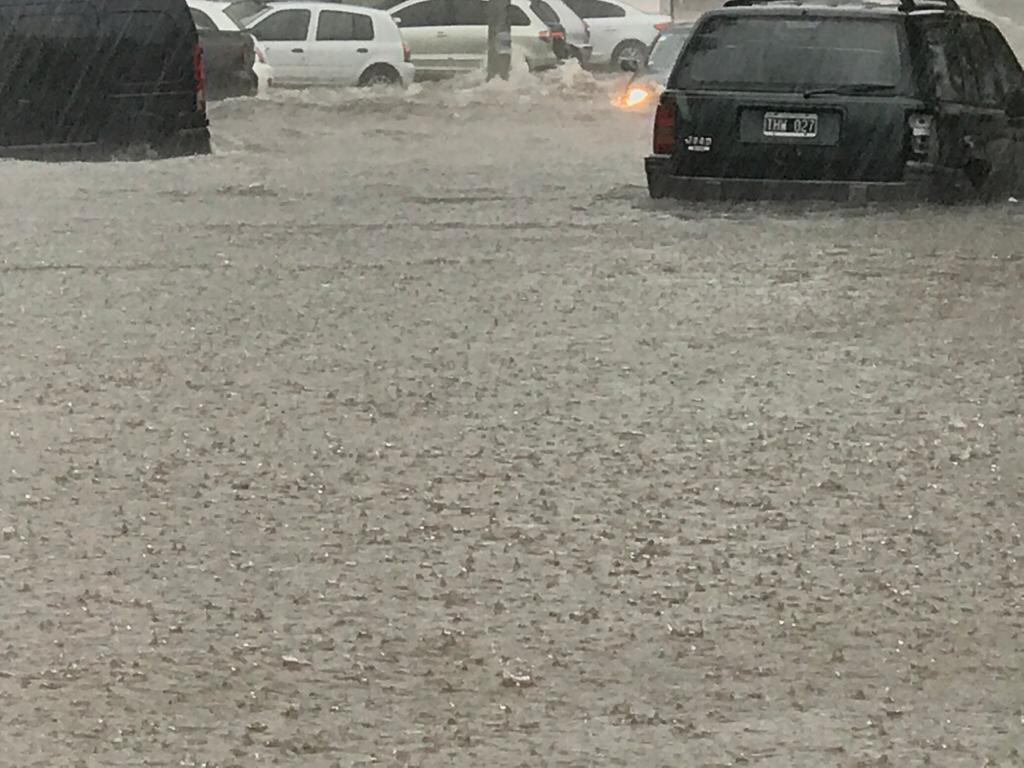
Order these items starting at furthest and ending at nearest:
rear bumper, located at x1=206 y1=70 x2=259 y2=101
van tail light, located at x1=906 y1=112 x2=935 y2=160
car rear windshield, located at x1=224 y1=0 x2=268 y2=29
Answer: car rear windshield, located at x1=224 y1=0 x2=268 y2=29
rear bumper, located at x1=206 y1=70 x2=259 y2=101
van tail light, located at x1=906 y1=112 x2=935 y2=160

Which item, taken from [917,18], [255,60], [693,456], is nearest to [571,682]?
[693,456]

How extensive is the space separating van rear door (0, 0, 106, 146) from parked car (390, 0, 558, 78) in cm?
1716

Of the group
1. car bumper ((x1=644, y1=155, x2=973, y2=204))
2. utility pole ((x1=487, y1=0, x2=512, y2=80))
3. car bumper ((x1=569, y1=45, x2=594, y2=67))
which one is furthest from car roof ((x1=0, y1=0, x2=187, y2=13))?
car bumper ((x1=569, y1=45, x2=594, y2=67))

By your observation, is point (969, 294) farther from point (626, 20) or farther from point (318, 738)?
point (626, 20)

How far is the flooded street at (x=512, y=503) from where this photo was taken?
416 cm

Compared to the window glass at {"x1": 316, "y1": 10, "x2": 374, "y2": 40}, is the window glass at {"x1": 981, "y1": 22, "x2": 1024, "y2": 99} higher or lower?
the window glass at {"x1": 981, "y1": 22, "x2": 1024, "y2": 99}

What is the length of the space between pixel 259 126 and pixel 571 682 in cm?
2009

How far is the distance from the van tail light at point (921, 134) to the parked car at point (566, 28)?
2320 cm

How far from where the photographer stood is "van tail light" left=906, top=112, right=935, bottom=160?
12.4 m

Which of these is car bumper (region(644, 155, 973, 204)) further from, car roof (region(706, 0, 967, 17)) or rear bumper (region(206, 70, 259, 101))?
rear bumper (region(206, 70, 259, 101))

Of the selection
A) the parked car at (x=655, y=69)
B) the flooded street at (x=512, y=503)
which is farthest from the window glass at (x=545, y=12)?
the flooded street at (x=512, y=503)

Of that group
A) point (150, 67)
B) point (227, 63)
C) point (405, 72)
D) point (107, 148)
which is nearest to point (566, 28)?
point (405, 72)

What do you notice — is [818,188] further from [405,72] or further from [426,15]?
[426,15]

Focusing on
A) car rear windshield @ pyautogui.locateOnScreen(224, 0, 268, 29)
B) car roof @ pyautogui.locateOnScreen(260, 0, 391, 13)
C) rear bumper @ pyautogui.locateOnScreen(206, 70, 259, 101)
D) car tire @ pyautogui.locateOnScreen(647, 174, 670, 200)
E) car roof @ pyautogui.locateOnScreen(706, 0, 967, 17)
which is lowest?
rear bumper @ pyautogui.locateOnScreen(206, 70, 259, 101)
